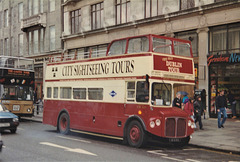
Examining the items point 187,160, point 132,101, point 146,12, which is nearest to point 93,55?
point 132,101

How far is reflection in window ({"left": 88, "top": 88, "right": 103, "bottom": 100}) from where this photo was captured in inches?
572

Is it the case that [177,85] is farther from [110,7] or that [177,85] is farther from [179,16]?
[110,7]

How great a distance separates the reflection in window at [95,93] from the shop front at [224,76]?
380 inches

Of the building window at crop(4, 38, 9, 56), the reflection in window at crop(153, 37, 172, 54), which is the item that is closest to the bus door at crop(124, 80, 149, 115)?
the reflection in window at crop(153, 37, 172, 54)

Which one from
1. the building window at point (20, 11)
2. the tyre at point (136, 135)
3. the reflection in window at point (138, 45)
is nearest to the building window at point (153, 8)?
the reflection in window at point (138, 45)

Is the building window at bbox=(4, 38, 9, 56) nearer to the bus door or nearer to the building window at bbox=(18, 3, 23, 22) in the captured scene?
the building window at bbox=(18, 3, 23, 22)

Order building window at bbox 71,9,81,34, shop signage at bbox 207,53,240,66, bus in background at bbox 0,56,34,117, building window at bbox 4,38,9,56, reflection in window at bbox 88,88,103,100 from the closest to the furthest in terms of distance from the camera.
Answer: reflection in window at bbox 88,88,103,100 < shop signage at bbox 207,53,240,66 < bus in background at bbox 0,56,34,117 < building window at bbox 71,9,81,34 < building window at bbox 4,38,9,56

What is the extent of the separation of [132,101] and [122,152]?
2.37m

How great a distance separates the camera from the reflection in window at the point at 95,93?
1453cm

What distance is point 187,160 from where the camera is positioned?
33.3 feet

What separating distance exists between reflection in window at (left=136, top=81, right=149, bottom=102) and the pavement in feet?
9.24

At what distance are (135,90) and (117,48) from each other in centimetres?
225

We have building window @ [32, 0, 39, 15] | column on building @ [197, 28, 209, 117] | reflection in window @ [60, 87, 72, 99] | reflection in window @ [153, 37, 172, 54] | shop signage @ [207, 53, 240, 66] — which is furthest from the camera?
building window @ [32, 0, 39, 15]

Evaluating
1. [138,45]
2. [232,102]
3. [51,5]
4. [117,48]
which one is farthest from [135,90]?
[51,5]
